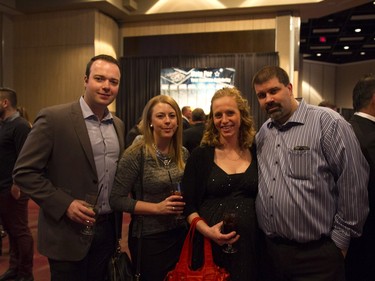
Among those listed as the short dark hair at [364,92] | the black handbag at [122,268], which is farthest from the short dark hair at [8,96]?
the short dark hair at [364,92]

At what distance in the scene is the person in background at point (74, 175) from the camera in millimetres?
1830

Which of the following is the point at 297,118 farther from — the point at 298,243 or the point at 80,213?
the point at 80,213

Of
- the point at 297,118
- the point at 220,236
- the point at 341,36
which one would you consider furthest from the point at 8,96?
the point at 341,36

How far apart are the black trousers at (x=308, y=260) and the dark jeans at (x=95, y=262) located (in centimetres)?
89

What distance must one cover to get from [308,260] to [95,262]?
3.61 feet

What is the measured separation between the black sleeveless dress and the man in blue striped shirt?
0.09 metres

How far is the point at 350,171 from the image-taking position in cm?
176

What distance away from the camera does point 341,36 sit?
1052 centimetres

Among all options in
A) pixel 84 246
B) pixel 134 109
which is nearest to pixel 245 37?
pixel 134 109

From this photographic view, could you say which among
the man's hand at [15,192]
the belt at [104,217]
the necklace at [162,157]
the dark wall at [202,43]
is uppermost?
the dark wall at [202,43]

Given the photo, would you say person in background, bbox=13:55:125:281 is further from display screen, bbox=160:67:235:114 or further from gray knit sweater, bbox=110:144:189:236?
display screen, bbox=160:67:235:114

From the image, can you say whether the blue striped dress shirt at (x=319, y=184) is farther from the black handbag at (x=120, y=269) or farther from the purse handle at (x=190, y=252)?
the black handbag at (x=120, y=269)

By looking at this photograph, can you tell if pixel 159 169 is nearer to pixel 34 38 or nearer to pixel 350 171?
pixel 350 171

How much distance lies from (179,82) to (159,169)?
18.6ft
